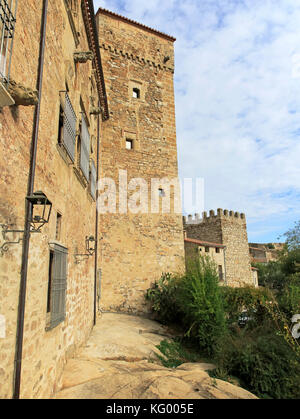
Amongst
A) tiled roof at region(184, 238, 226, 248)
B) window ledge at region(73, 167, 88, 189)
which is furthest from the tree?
window ledge at region(73, 167, 88, 189)

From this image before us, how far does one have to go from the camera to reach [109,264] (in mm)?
13039

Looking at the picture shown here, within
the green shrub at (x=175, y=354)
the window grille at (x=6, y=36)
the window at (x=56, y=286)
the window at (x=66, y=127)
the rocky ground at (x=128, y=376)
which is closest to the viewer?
the window grille at (x=6, y=36)

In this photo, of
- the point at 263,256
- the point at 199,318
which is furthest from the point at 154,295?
the point at 263,256

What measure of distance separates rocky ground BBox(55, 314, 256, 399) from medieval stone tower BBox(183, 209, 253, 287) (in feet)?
65.4

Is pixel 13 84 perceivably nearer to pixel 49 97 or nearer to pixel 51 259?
pixel 49 97

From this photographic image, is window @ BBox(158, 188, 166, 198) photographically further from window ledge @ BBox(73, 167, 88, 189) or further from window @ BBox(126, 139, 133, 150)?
window ledge @ BBox(73, 167, 88, 189)

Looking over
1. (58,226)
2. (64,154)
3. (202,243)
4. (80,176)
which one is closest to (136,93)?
(80,176)

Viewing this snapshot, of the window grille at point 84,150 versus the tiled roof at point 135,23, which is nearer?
the window grille at point 84,150

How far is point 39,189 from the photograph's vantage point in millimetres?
4367

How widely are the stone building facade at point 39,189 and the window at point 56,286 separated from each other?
2cm

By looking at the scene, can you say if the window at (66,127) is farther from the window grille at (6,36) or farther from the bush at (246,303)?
the bush at (246,303)

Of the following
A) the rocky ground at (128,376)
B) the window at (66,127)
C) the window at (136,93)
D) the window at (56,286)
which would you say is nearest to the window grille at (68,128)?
the window at (66,127)

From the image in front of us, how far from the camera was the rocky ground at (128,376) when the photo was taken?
5.34 metres

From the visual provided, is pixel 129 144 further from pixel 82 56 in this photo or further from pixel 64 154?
pixel 64 154
